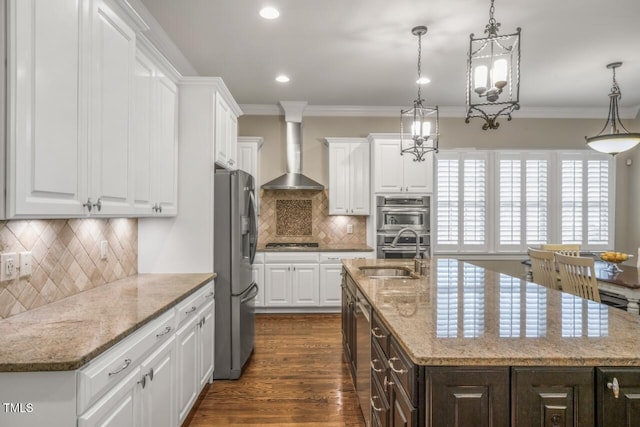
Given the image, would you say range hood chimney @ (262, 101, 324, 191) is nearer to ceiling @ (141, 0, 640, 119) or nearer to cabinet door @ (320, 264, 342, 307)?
ceiling @ (141, 0, 640, 119)

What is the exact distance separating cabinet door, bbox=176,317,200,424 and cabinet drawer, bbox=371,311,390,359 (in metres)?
1.13

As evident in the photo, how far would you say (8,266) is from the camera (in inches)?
63.9

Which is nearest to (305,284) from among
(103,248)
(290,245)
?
(290,245)

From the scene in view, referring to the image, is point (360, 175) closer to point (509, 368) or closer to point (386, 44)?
point (386, 44)

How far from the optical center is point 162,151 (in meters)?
2.59

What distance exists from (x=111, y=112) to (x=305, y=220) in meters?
3.82

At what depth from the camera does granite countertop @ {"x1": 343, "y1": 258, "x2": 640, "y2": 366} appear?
3.76 feet

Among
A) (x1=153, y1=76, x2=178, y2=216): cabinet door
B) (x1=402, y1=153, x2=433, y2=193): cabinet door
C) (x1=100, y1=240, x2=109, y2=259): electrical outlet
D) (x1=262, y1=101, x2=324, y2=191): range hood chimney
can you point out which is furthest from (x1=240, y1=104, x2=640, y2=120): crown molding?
(x1=100, y1=240, x2=109, y2=259): electrical outlet

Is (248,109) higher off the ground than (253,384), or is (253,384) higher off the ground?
(248,109)

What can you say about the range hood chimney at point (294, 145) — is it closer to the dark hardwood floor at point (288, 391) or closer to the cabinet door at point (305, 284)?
the cabinet door at point (305, 284)

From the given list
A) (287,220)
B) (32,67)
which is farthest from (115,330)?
(287,220)

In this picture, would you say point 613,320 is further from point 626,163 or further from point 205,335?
point 626,163

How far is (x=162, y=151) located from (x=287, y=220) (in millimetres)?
3054

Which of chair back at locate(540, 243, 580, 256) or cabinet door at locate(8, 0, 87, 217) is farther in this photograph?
chair back at locate(540, 243, 580, 256)
